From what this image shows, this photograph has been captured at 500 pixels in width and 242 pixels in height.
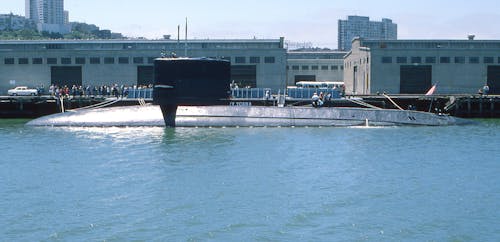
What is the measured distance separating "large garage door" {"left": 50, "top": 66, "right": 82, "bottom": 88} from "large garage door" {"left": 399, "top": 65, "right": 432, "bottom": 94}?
29.0 metres

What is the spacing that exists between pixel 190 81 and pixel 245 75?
27.0 meters

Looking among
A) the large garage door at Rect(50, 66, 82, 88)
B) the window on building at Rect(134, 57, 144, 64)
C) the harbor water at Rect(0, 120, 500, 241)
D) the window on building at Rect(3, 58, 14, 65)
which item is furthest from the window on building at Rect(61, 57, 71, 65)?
the harbor water at Rect(0, 120, 500, 241)

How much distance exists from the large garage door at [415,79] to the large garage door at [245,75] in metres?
13.3

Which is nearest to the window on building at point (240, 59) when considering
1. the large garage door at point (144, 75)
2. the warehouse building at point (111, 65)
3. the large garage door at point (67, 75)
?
the warehouse building at point (111, 65)

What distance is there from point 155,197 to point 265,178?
4.33 meters

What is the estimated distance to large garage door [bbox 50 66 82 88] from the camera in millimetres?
66250

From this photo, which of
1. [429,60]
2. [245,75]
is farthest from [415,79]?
[245,75]

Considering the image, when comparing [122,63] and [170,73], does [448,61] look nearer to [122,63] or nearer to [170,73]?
[122,63]

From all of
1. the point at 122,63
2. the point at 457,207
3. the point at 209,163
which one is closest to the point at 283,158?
the point at 209,163

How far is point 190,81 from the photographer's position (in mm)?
38750

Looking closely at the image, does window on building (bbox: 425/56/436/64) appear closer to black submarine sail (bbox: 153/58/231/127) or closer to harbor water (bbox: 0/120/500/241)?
harbor water (bbox: 0/120/500/241)

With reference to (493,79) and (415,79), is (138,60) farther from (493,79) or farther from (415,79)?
(493,79)

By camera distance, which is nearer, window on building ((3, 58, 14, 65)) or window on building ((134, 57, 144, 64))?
window on building ((134, 57, 144, 64))

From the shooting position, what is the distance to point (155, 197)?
2116 cm
